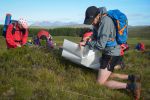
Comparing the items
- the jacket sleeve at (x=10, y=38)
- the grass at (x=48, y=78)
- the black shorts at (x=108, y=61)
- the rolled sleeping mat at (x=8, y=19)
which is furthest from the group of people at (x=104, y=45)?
the rolled sleeping mat at (x=8, y=19)

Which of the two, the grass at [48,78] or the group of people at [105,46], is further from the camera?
the group of people at [105,46]

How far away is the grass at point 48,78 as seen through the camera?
221 inches

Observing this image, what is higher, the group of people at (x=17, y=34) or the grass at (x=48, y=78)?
the group of people at (x=17, y=34)

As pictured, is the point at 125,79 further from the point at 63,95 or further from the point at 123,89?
the point at 63,95

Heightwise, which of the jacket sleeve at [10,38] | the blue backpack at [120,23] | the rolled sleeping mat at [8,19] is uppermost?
the blue backpack at [120,23]

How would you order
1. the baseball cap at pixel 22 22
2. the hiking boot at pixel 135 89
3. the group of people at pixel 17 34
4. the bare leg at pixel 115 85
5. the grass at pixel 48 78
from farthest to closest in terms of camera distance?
the group of people at pixel 17 34, the baseball cap at pixel 22 22, the bare leg at pixel 115 85, the hiking boot at pixel 135 89, the grass at pixel 48 78

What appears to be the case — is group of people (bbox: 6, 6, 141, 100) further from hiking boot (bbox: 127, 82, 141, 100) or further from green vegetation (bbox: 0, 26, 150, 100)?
green vegetation (bbox: 0, 26, 150, 100)

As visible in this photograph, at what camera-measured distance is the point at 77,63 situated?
287 inches

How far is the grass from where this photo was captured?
221 inches

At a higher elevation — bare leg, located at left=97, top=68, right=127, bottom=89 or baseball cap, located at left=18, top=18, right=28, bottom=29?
baseball cap, located at left=18, top=18, right=28, bottom=29

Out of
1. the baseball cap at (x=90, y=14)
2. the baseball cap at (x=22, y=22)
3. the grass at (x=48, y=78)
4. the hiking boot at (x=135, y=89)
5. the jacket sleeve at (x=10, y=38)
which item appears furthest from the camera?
the jacket sleeve at (x=10, y=38)

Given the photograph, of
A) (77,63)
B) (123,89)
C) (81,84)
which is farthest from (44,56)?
(123,89)

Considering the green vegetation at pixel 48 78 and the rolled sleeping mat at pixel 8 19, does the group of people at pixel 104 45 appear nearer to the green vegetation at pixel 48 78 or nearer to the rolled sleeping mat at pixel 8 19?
the green vegetation at pixel 48 78

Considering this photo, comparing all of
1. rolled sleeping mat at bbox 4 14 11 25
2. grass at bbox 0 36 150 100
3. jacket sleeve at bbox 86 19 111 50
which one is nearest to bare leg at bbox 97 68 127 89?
grass at bbox 0 36 150 100
